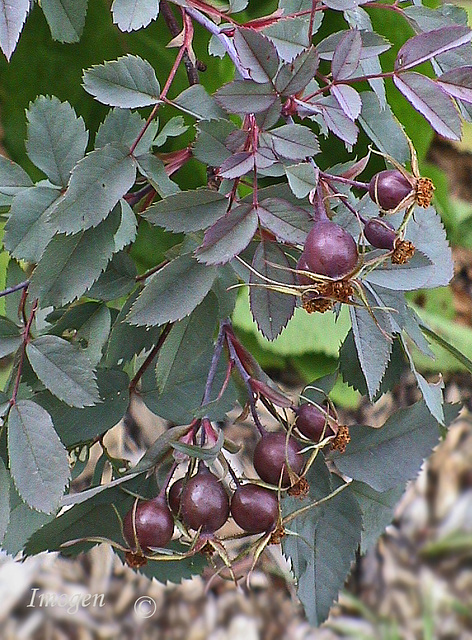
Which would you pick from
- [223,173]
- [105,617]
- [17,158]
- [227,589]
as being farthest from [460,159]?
[223,173]

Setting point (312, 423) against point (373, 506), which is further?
point (373, 506)

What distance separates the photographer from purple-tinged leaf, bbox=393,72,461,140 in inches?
11.7

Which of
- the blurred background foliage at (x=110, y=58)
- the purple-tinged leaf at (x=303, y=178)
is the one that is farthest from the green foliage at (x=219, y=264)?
the blurred background foliage at (x=110, y=58)

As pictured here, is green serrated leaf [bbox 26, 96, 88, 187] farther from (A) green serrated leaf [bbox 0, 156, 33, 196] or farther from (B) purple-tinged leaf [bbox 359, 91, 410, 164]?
(B) purple-tinged leaf [bbox 359, 91, 410, 164]

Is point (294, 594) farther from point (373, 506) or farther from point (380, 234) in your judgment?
point (380, 234)

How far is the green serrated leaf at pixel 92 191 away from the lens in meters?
0.31

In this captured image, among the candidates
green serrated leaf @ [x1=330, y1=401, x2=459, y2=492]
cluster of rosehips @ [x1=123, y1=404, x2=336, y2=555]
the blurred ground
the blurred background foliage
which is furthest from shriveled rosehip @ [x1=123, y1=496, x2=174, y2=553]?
the blurred ground

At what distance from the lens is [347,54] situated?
29cm

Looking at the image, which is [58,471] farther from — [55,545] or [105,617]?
[105,617]

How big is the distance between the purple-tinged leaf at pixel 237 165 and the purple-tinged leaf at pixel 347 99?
0.04 meters

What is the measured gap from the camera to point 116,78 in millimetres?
326

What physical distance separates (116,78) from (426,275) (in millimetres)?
150

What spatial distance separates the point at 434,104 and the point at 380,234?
59 millimetres

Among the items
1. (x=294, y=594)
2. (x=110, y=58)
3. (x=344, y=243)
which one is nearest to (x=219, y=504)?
(x=344, y=243)
